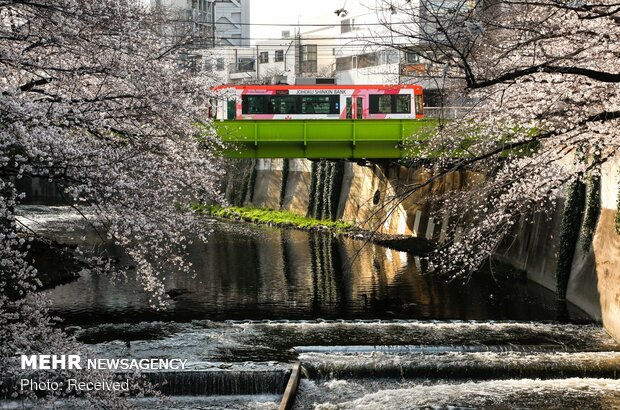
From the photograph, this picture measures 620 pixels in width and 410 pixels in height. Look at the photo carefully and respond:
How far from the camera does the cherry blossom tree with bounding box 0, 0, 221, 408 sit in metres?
9.13

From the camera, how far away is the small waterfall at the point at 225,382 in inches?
613

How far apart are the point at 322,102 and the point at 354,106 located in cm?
152

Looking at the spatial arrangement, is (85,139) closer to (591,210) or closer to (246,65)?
(591,210)

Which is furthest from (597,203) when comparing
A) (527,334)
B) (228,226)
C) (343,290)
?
(228,226)

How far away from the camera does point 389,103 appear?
37.2 m

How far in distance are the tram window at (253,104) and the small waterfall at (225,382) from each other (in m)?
22.6

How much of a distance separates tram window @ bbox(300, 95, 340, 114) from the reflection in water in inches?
277

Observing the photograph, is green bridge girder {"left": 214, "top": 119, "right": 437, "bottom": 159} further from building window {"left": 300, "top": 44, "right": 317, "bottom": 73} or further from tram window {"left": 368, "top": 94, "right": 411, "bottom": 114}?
building window {"left": 300, "top": 44, "right": 317, "bottom": 73}

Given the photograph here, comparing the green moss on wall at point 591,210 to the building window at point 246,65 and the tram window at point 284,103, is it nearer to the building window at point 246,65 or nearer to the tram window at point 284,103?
the tram window at point 284,103

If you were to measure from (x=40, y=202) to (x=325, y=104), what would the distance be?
34.3m

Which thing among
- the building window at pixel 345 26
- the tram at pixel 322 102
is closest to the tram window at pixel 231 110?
the tram at pixel 322 102

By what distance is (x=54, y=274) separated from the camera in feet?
88.0

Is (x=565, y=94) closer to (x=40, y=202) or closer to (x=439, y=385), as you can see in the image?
(x=439, y=385)

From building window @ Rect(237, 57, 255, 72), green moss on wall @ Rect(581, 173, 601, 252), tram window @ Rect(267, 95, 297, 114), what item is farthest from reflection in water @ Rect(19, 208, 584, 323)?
building window @ Rect(237, 57, 255, 72)
